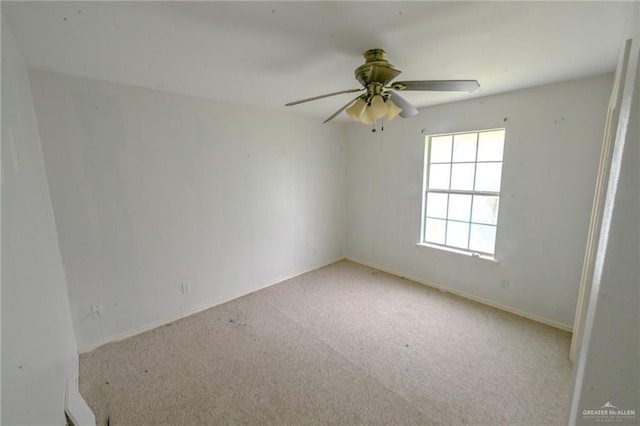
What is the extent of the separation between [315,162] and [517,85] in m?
2.52

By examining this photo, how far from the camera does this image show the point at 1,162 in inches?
41.6

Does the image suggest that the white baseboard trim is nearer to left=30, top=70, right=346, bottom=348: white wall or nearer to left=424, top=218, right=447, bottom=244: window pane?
left=30, top=70, right=346, bottom=348: white wall

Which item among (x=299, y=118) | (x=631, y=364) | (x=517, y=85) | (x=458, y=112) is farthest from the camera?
(x=299, y=118)

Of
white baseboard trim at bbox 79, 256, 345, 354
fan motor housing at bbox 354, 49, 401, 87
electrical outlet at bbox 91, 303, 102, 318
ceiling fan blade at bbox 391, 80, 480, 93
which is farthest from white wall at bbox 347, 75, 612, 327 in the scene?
electrical outlet at bbox 91, 303, 102, 318

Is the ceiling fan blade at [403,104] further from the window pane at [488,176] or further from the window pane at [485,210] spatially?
the window pane at [485,210]

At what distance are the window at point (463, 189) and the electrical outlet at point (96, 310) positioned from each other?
12.3ft

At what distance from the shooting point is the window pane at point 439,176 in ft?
11.1

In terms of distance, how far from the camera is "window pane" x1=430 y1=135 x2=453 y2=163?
3.33m

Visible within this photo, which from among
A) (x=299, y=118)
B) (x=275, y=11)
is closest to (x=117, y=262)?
(x=275, y=11)

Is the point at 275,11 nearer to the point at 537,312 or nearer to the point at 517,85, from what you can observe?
the point at 517,85

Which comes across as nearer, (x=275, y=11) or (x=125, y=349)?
(x=275, y=11)

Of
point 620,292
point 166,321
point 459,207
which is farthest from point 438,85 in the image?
point 166,321

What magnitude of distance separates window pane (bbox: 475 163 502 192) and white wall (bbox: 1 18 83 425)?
378cm

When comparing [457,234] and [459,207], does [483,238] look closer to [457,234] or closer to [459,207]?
[457,234]
